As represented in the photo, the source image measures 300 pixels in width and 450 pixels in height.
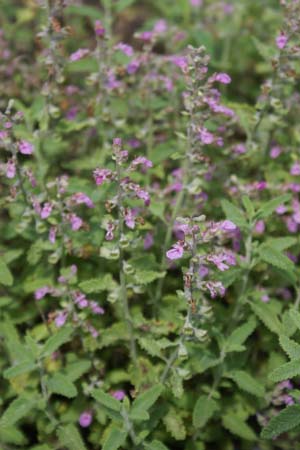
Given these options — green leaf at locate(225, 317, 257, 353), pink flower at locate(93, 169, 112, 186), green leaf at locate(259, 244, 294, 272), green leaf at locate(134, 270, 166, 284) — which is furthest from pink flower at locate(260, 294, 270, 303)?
pink flower at locate(93, 169, 112, 186)

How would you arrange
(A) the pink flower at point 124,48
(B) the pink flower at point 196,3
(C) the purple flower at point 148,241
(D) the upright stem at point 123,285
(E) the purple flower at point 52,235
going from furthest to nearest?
1. (B) the pink flower at point 196,3
2. (A) the pink flower at point 124,48
3. (C) the purple flower at point 148,241
4. (E) the purple flower at point 52,235
5. (D) the upright stem at point 123,285

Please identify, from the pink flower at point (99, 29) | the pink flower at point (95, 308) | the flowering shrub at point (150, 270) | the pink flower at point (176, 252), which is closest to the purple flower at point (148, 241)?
the flowering shrub at point (150, 270)

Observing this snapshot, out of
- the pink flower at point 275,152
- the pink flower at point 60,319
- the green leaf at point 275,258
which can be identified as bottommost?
the pink flower at point 60,319

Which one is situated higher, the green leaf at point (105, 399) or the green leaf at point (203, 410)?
the green leaf at point (105, 399)

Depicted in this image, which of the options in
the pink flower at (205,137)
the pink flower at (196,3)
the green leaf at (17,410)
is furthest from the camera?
the pink flower at (196,3)

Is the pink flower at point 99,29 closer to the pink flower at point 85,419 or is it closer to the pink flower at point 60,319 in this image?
the pink flower at point 60,319

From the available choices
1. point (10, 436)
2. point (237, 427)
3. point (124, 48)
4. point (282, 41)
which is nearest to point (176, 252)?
point (237, 427)

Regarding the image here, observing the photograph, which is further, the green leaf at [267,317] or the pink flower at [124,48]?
the pink flower at [124,48]

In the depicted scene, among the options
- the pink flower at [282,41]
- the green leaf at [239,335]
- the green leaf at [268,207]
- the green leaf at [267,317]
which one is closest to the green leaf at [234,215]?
the green leaf at [268,207]
